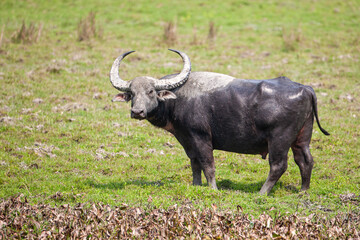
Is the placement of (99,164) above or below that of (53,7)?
below

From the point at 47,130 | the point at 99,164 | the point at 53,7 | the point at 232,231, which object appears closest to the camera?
the point at 232,231

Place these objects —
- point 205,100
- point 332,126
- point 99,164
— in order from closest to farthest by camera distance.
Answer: point 205,100 < point 99,164 < point 332,126

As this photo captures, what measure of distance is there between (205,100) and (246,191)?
191 cm

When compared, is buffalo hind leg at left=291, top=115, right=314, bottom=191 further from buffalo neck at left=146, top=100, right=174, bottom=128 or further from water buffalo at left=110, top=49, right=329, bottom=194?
buffalo neck at left=146, top=100, right=174, bottom=128

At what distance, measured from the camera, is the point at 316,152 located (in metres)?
10.4

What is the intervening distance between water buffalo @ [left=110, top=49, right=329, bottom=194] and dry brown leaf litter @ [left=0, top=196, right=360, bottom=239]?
1745 mm

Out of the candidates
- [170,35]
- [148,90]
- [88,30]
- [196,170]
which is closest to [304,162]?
[196,170]

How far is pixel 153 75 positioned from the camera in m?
15.6

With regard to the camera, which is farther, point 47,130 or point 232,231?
point 47,130

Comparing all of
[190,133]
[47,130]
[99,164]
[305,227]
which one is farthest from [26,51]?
[305,227]

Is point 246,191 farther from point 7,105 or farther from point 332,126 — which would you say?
point 7,105

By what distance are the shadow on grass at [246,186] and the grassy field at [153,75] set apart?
45 mm

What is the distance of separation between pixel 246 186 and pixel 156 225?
3.17 metres

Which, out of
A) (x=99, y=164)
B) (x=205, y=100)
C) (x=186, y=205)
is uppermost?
(x=205, y=100)
